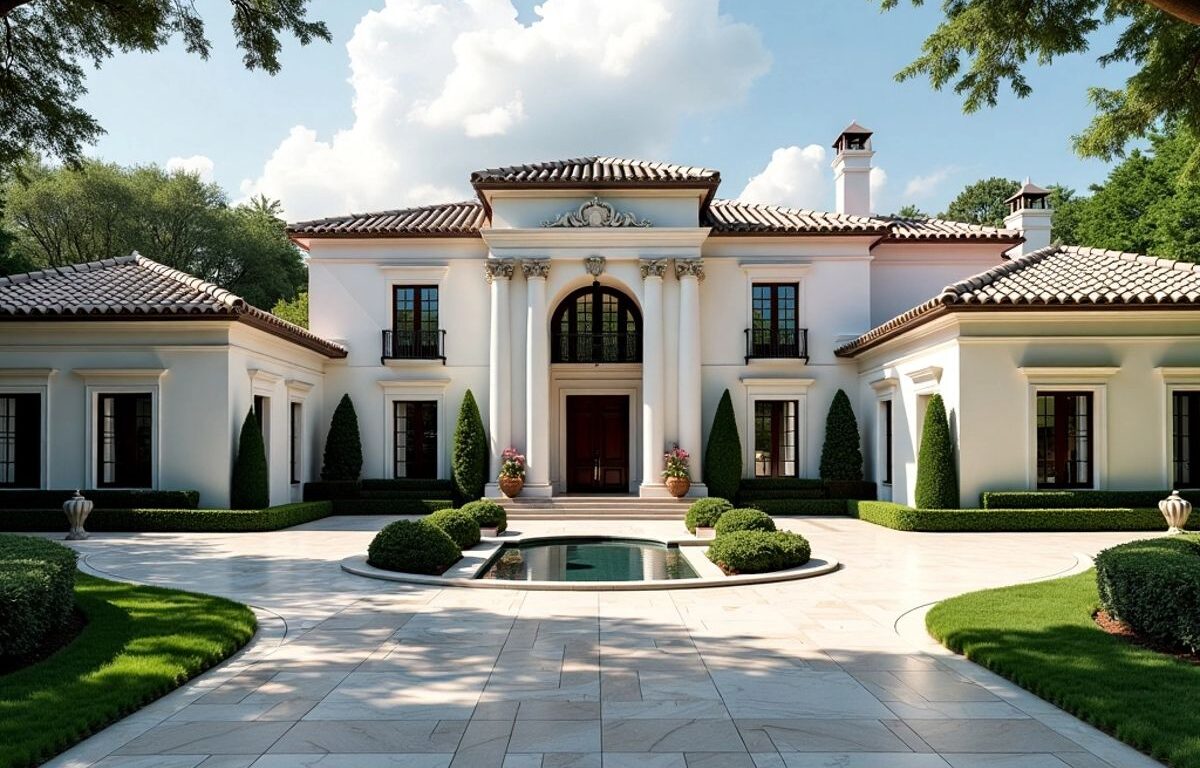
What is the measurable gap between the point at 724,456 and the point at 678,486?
1.84 meters

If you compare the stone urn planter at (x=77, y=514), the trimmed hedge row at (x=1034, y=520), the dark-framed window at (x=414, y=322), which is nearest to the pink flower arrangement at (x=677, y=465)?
the trimmed hedge row at (x=1034, y=520)

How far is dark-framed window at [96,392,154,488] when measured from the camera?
19.1 metres

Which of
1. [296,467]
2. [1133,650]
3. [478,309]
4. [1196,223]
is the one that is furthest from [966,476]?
[1196,223]

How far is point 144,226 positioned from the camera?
4269 centimetres

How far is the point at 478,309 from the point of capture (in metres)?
25.2

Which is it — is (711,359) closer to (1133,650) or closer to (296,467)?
(296,467)

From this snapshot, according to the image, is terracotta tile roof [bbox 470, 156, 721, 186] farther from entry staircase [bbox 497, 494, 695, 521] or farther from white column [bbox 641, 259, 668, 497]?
entry staircase [bbox 497, 494, 695, 521]

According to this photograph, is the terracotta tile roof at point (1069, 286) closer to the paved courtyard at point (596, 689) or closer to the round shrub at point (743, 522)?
the round shrub at point (743, 522)

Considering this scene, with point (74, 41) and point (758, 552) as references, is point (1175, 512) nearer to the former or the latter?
point (758, 552)

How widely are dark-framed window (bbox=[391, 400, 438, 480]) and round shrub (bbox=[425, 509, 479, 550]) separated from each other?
10.6 metres

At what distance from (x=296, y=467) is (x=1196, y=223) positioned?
122ft

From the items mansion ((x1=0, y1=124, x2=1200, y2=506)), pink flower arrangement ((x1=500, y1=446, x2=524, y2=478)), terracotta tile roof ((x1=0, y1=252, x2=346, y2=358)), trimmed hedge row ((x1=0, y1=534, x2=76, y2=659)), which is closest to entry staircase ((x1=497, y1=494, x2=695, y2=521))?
mansion ((x1=0, y1=124, x2=1200, y2=506))

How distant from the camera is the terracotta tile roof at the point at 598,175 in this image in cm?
2325

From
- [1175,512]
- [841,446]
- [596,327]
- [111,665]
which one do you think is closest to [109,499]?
[111,665]
